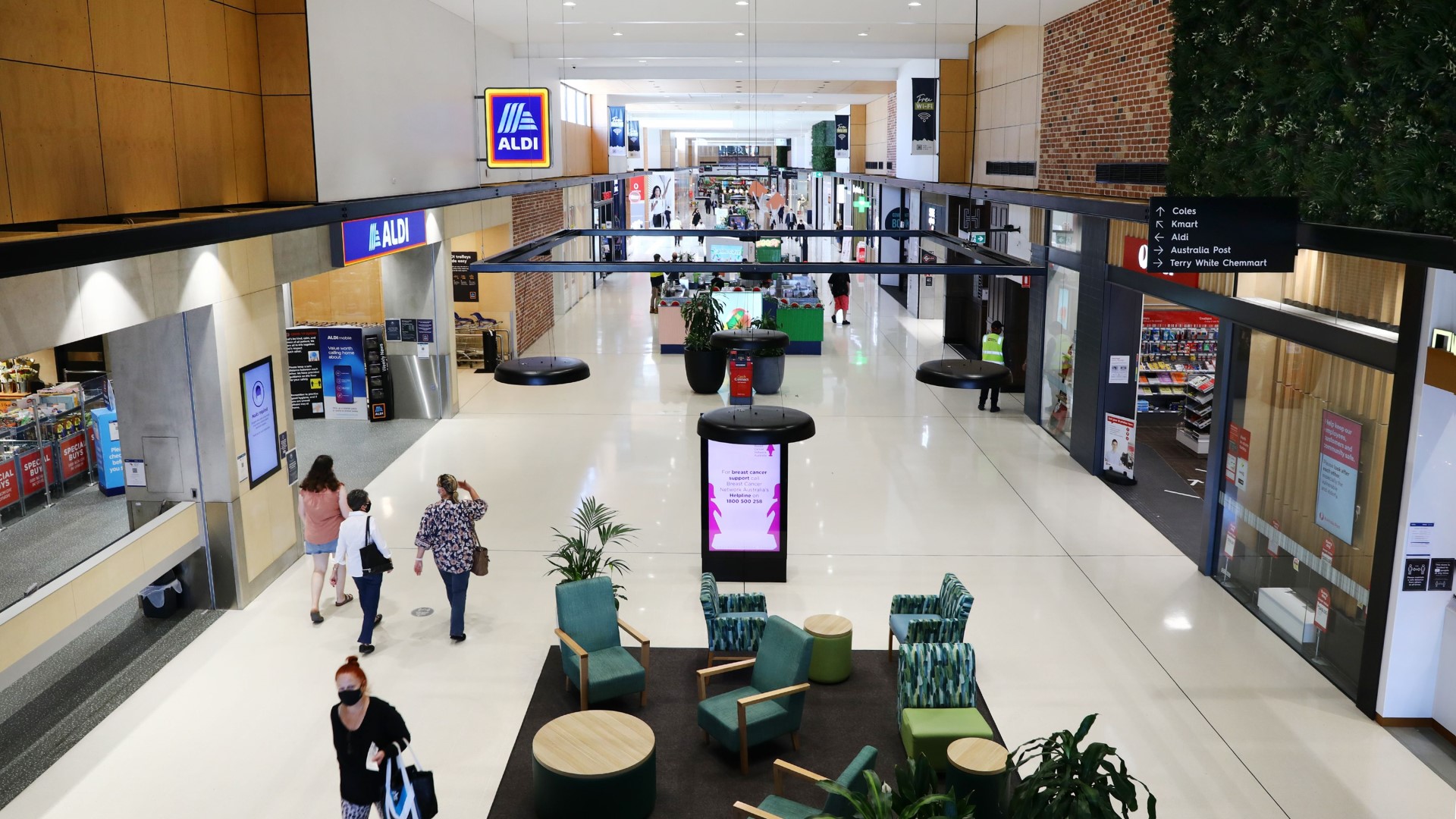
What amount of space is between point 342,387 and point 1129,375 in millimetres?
10272

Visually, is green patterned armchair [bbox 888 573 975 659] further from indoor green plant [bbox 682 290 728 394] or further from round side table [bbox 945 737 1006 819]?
indoor green plant [bbox 682 290 728 394]

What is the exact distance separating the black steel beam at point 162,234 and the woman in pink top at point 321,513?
6.19 feet

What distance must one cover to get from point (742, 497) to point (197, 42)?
566 cm

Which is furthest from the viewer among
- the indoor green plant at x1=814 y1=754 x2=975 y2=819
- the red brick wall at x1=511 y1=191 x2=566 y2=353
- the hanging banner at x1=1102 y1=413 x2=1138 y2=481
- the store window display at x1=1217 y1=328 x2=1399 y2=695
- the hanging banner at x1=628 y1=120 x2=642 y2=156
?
the hanging banner at x1=628 y1=120 x2=642 y2=156

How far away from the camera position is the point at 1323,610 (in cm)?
750

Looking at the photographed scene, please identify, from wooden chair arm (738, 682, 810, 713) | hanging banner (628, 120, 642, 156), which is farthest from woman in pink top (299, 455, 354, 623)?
hanging banner (628, 120, 642, 156)

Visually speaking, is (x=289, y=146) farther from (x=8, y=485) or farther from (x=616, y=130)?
(x=616, y=130)

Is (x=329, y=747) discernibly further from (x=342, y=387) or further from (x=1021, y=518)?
(x=342, y=387)

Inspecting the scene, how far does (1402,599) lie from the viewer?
662 centimetres

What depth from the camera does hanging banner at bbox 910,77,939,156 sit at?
17281 millimetres

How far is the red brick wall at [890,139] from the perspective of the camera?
25648 mm

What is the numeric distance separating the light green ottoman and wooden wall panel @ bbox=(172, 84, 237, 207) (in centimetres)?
654

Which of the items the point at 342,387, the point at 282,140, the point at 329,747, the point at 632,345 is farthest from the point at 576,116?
the point at 329,747

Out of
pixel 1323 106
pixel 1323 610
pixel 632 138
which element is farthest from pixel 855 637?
pixel 632 138
